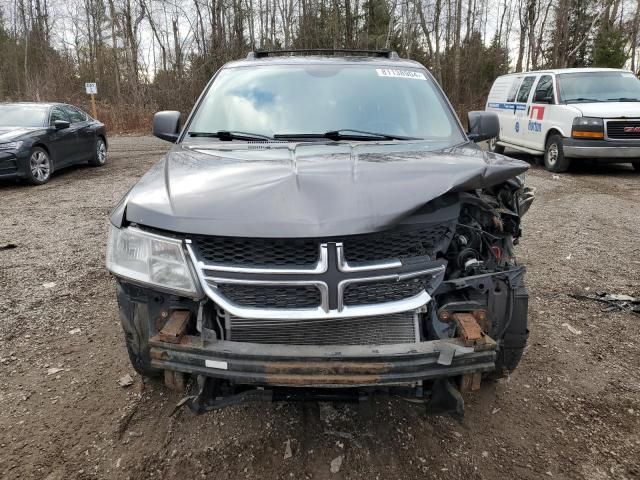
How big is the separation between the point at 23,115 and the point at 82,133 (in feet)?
→ 4.60

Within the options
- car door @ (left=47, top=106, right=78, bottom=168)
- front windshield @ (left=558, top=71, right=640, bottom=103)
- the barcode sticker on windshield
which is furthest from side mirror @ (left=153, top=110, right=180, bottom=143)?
front windshield @ (left=558, top=71, right=640, bottom=103)

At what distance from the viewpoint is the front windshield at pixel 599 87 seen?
950 centimetres

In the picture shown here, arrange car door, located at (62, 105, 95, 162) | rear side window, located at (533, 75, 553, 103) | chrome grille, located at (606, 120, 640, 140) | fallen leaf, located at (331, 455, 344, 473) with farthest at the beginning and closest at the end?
car door, located at (62, 105, 95, 162), rear side window, located at (533, 75, 553, 103), chrome grille, located at (606, 120, 640, 140), fallen leaf, located at (331, 455, 344, 473)

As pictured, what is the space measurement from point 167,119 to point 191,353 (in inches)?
94.1

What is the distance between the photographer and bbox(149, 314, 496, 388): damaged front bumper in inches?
72.1

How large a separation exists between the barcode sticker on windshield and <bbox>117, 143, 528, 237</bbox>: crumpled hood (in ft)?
4.31

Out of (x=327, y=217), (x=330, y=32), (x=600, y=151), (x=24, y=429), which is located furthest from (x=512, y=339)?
(x=330, y=32)

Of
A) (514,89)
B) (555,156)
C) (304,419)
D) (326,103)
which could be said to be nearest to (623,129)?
(555,156)

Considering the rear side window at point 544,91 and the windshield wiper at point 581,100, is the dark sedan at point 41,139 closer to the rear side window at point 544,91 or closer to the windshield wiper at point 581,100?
the rear side window at point 544,91

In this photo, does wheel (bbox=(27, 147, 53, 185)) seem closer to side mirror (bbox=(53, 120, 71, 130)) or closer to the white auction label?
side mirror (bbox=(53, 120, 71, 130))

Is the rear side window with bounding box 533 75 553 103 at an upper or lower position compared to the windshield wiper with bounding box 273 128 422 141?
upper

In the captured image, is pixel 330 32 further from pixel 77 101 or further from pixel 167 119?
pixel 167 119

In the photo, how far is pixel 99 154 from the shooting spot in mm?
11531

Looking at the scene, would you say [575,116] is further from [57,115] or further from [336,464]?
[57,115]
